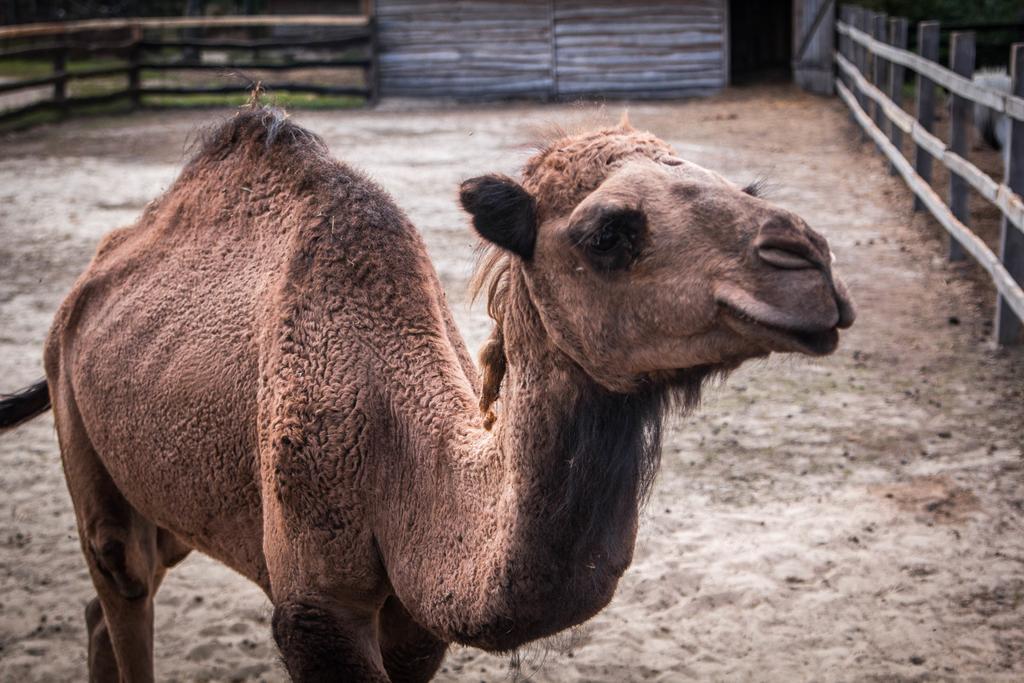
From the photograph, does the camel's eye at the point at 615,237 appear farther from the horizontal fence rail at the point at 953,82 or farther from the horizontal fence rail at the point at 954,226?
the horizontal fence rail at the point at 953,82

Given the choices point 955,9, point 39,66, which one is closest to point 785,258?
point 955,9

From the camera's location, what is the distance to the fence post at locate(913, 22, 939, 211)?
1073cm

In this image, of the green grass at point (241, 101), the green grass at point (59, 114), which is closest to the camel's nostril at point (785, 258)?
the green grass at point (59, 114)

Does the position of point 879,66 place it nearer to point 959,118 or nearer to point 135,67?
point 959,118

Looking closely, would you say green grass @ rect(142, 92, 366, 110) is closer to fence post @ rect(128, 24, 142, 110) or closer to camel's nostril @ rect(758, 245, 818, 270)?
fence post @ rect(128, 24, 142, 110)

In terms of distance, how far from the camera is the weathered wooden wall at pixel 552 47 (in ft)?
68.8

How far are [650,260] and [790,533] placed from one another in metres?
3.27

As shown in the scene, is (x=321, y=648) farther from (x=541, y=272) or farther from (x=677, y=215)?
(x=677, y=215)

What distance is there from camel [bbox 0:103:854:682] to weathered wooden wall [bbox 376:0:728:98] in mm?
18046

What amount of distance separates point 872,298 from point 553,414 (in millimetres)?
6734

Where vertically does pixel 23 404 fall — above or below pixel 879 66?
below

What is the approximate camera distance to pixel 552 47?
69.6ft

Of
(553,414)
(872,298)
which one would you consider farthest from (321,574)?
(872,298)

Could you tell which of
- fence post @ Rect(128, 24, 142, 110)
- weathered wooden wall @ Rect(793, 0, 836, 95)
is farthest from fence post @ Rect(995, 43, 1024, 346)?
fence post @ Rect(128, 24, 142, 110)
